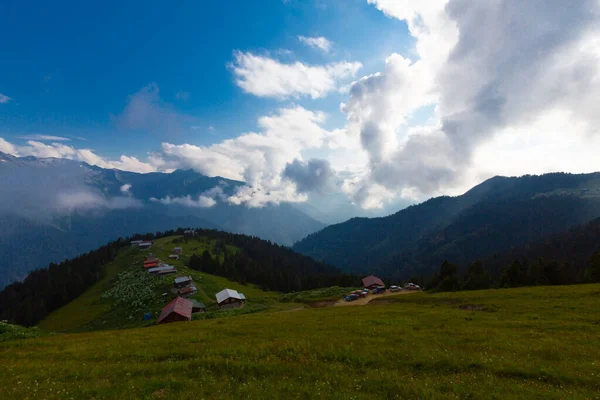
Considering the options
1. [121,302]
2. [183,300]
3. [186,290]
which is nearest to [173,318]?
[183,300]

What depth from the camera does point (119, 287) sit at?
10969 centimetres

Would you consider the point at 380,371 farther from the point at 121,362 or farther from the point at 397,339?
the point at 121,362

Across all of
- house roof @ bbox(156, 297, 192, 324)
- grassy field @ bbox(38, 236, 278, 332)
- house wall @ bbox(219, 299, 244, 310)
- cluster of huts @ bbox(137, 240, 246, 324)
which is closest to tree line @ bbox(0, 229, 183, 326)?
grassy field @ bbox(38, 236, 278, 332)

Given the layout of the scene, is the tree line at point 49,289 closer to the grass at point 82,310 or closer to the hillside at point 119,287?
the hillside at point 119,287

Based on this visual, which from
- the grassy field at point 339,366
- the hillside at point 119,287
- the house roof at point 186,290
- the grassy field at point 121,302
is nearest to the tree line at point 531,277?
the grassy field at point 121,302

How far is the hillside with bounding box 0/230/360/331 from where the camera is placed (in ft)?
277

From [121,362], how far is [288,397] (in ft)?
33.4

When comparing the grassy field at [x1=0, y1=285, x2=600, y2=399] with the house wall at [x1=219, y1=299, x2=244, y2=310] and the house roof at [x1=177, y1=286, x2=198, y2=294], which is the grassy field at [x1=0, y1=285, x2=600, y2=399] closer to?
the house wall at [x1=219, y1=299, x2=244, y2=310]

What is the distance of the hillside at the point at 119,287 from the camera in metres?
84.4

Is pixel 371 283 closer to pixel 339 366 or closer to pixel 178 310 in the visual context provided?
pixel 178 310

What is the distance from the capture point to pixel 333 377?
1094 cm

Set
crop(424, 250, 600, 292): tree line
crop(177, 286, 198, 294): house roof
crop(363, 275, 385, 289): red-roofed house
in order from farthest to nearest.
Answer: crop(363, 275, 385, 289): red-roofed house → crop(177, 286, 198, 294): house roof → crop(424, 250, 600, 292): tree line

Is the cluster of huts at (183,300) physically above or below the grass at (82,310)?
above

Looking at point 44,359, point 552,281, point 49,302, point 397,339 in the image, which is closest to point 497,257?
point 552,281
